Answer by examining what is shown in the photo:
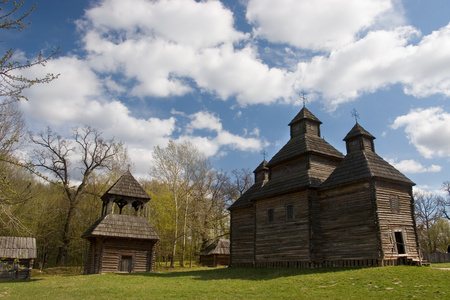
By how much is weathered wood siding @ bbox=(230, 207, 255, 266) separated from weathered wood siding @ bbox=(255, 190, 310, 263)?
6.71ft

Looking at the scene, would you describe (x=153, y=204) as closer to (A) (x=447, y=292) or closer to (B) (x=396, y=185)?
(B) (x=396, y=185)

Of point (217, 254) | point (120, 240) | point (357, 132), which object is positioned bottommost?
point (217, 254)

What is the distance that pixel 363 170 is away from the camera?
2011 cm

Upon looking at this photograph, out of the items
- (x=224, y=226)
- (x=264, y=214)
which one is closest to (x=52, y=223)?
(x=224, y=226)

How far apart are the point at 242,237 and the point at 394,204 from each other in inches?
479

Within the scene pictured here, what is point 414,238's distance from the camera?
19859mm

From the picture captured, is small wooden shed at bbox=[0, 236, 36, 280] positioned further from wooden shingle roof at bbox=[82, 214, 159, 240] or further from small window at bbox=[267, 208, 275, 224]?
small window at bbox=[267, 208, 275, 224]

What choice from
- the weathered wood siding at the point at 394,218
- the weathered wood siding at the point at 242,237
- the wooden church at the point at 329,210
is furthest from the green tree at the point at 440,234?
the weathered wood siding at the point at 242,237

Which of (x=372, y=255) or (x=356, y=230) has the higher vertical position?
(x=356, y=230)

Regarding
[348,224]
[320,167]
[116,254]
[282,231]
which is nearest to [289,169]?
[320,167]

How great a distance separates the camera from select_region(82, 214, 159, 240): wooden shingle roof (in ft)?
81.9

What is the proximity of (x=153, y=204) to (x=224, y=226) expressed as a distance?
41.2 ft

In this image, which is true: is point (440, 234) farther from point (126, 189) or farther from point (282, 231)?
point (126, 189)

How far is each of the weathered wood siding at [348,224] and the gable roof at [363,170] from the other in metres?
0.51
